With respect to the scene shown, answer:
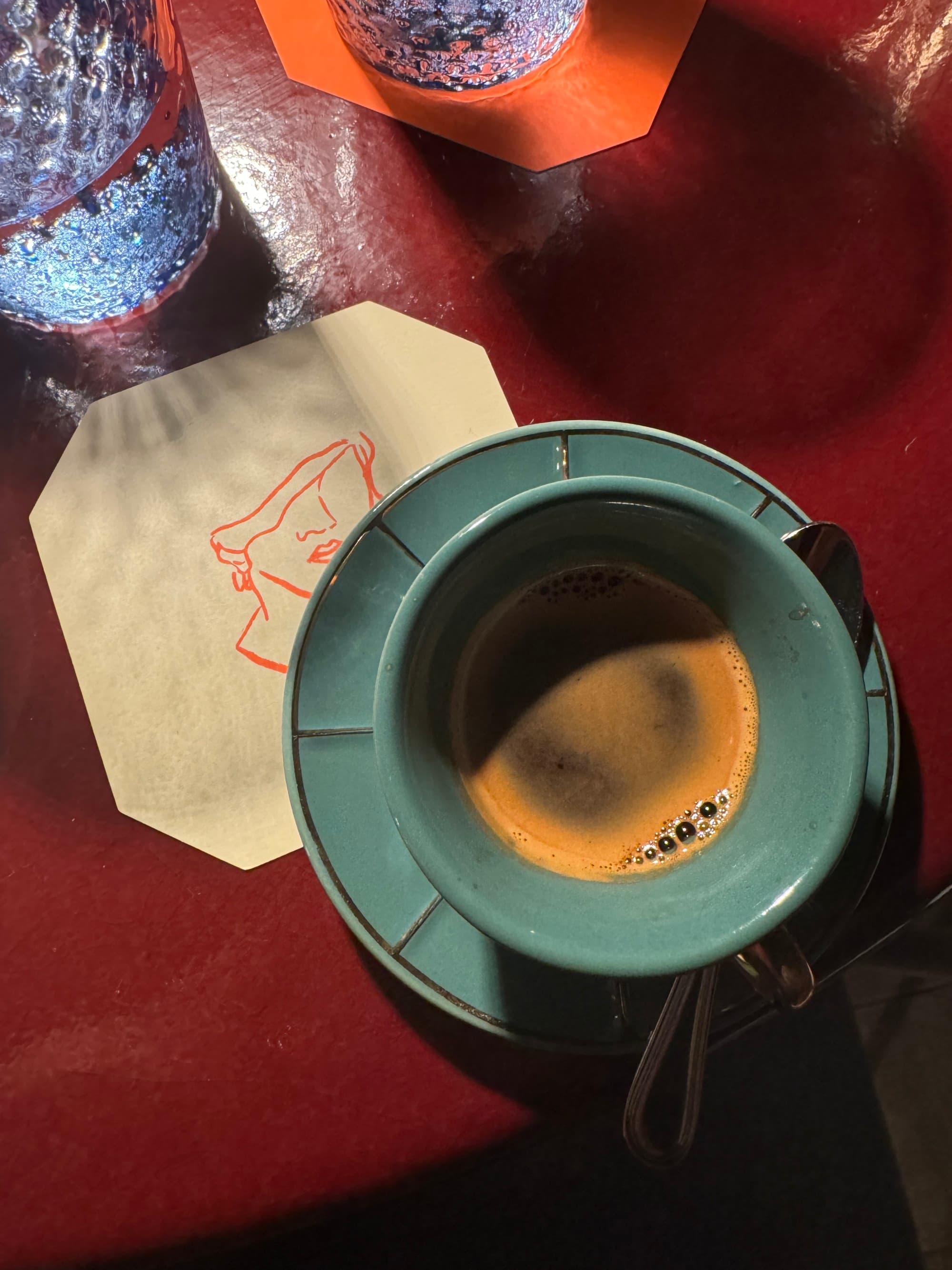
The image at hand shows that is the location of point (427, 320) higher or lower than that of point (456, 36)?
lower

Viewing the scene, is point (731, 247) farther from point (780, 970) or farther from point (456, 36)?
point (780, 970)

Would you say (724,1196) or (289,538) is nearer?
(289,538)

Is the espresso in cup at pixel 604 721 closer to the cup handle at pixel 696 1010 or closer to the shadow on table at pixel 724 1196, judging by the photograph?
the cup handle at pixel 696 1010

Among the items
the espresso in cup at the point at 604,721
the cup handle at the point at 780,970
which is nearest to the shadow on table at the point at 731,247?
the espresso in cup at the point at 604,721

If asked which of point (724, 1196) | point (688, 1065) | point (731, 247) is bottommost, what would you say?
point (724, 1196)

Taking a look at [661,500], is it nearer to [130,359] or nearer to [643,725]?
[643,725]

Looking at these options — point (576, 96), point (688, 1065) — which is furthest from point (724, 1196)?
point (576, 96)

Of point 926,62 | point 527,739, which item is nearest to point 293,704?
point 527,739
